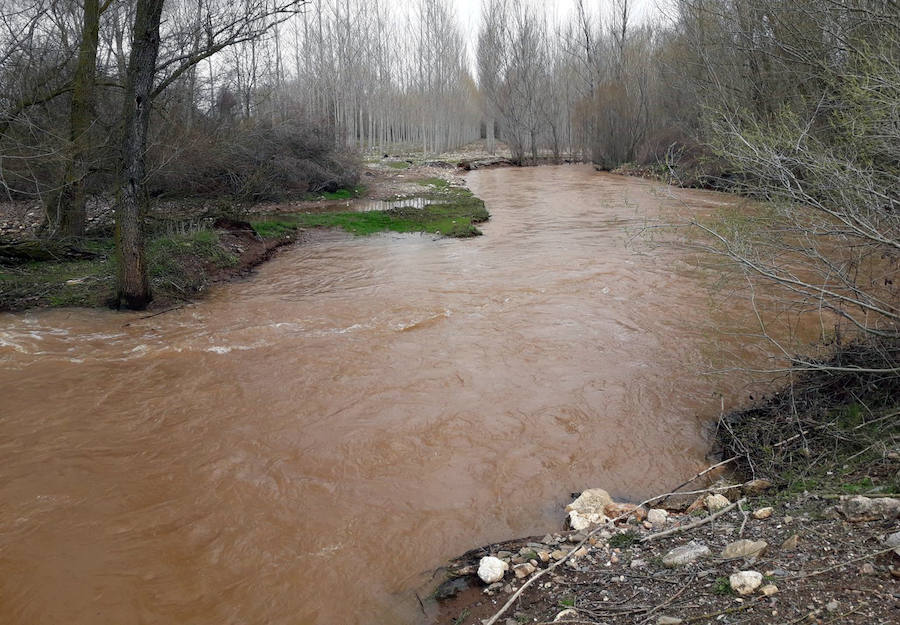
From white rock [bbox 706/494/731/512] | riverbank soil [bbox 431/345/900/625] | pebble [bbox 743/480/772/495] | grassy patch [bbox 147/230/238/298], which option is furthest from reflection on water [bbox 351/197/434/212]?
white rock [bbox 706/494/731/512]

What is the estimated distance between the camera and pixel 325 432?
5887 millimetres

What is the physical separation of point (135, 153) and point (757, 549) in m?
8.98

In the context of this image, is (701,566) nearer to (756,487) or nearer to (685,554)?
(685,554)

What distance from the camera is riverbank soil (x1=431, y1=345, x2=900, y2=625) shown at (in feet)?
9.02

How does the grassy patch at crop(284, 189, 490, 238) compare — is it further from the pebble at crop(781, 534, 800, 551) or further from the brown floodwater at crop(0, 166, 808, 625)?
the pebble at crop(781, 534, 800, 551)

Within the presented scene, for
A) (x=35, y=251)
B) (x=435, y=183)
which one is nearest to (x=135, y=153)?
(x=35, y=251)

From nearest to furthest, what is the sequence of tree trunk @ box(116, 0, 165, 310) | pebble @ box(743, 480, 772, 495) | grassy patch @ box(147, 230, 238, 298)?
pebble @ box(743, 480, 772, 495) < tree trunk @ box(116, 0, 165, 310) < grassy patch @ box(147, 230, 238, 298)

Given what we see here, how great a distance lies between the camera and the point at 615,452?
18.0 ft

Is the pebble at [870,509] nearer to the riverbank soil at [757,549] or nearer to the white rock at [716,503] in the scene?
the riverbank soil at [757,549]

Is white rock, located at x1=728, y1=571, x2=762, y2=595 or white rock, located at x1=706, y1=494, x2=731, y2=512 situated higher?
white rock, located at x1=728, y1=571, x2=762, y2=595

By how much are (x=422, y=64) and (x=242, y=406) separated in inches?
1756

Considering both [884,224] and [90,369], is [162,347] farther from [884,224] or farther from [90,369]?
[884,224]

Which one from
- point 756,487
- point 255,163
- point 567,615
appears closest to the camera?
point 567,615

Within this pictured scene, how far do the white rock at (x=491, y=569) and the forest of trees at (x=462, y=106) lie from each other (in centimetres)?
315
